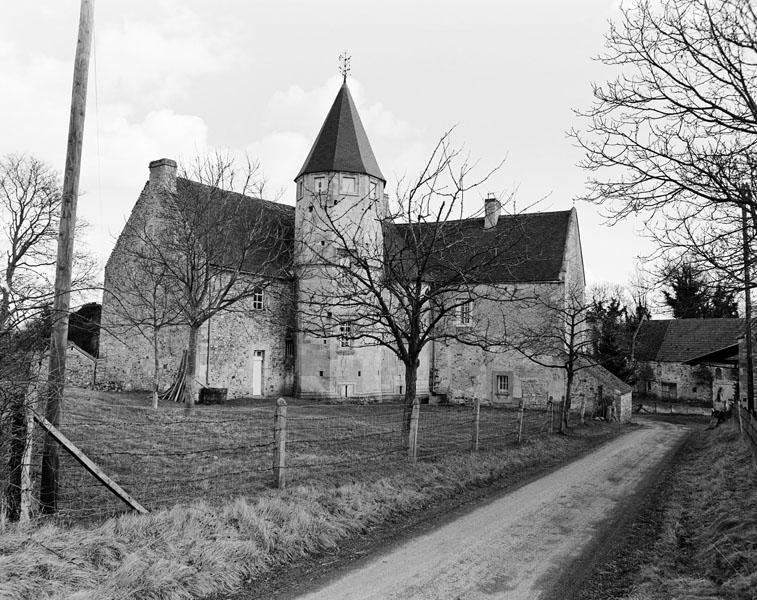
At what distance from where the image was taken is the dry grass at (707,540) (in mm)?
6012

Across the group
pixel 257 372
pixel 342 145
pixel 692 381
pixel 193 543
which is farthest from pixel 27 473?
pixel 692 381

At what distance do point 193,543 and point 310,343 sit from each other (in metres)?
23.1

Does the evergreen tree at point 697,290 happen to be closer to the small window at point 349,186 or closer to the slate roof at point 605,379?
the slate roof at point 605,379

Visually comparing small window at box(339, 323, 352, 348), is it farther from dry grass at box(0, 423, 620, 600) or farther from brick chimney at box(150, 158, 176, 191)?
brick chimney at box(150, 158, 176, 191)

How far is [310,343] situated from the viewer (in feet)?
96.8

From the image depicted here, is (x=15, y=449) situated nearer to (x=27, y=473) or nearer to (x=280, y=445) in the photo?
(x=27, y=473)

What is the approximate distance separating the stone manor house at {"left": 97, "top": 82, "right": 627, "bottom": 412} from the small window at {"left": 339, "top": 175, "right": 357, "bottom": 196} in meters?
0.05

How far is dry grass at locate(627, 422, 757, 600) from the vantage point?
6.01 metres

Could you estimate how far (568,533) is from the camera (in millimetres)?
8500

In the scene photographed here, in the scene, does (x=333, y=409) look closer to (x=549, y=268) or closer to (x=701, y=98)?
(x=549, y=268)

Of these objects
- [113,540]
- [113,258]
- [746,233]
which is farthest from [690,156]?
[113,258]

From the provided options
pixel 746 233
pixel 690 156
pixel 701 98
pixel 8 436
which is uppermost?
pixel 701 98

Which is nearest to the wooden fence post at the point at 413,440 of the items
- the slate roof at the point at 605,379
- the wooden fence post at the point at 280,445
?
the wooden fence post at the point at 280,445

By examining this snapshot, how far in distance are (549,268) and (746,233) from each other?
21739 millimetres
